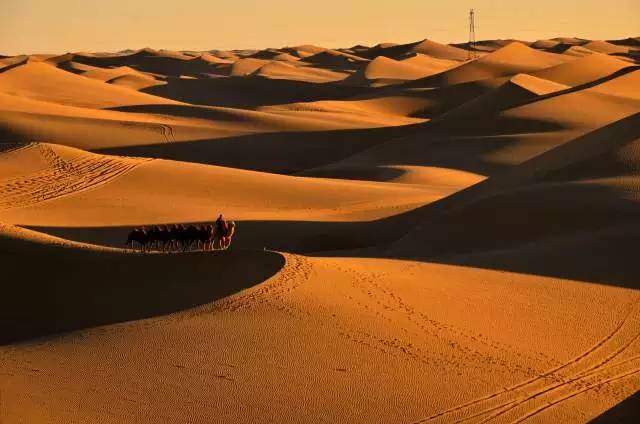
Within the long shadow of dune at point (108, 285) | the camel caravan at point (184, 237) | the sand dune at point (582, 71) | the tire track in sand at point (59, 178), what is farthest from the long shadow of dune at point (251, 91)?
the long shadow of dune at point (108, 285)

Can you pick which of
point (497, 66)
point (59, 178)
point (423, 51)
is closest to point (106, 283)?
point (59, 178)

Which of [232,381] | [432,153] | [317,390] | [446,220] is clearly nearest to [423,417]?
[317,390]

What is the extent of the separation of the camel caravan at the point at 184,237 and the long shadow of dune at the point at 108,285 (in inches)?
110

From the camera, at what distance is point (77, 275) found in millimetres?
15836

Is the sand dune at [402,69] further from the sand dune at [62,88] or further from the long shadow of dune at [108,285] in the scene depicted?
the long shadow of dune at [108,285]

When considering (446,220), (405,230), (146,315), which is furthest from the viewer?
(405,230)

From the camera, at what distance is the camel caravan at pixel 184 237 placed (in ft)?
62.0

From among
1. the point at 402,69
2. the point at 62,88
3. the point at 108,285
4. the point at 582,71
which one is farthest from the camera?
the point at 402,69

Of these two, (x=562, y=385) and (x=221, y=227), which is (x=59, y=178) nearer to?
(x=221, y=227)

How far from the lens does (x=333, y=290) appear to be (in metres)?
14.7

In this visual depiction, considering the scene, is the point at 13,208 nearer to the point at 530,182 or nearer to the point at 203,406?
the point at 530,182

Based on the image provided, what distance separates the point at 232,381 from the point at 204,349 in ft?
2.93

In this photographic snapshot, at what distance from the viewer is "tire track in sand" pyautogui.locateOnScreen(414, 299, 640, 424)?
11297mm

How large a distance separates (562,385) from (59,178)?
2060 cm
